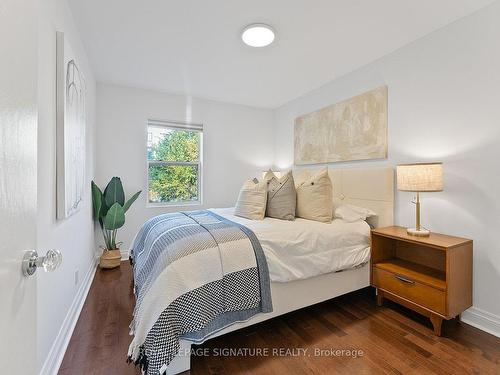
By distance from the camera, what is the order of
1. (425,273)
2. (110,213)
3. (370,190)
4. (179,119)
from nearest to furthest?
(425,273), (370,190), (110,213), (179,119)

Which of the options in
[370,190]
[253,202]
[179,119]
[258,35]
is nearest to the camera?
[258,35]

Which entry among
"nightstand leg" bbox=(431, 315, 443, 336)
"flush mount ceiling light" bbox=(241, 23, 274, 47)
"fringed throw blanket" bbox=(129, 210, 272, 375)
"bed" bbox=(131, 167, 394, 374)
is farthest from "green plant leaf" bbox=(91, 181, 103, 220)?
"nightstand leg" bbox=(431, 315, 443, 336)

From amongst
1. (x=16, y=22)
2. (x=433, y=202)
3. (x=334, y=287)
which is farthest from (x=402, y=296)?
(x=16, y=22)

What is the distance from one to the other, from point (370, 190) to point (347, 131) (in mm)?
773

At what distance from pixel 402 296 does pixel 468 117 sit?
1516mm

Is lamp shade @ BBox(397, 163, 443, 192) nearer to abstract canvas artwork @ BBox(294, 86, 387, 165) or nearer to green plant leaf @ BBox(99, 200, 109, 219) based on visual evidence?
abstract canvas artwork @ BBox(294, 86, 387, 165)

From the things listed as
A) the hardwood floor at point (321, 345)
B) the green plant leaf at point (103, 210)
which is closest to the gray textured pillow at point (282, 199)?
the hardwood floor at point (321, 345)

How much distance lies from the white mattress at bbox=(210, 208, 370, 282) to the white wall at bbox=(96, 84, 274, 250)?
187cm

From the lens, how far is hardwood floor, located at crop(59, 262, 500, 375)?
1.47 m

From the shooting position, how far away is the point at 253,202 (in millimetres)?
2445

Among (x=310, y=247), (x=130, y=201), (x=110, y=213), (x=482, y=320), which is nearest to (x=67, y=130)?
(x=110, y=213)

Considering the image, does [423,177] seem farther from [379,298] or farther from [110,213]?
[110,213]

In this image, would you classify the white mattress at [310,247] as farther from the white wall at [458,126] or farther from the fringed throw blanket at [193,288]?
the white wall at [458,126]

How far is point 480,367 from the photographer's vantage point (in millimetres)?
1471
